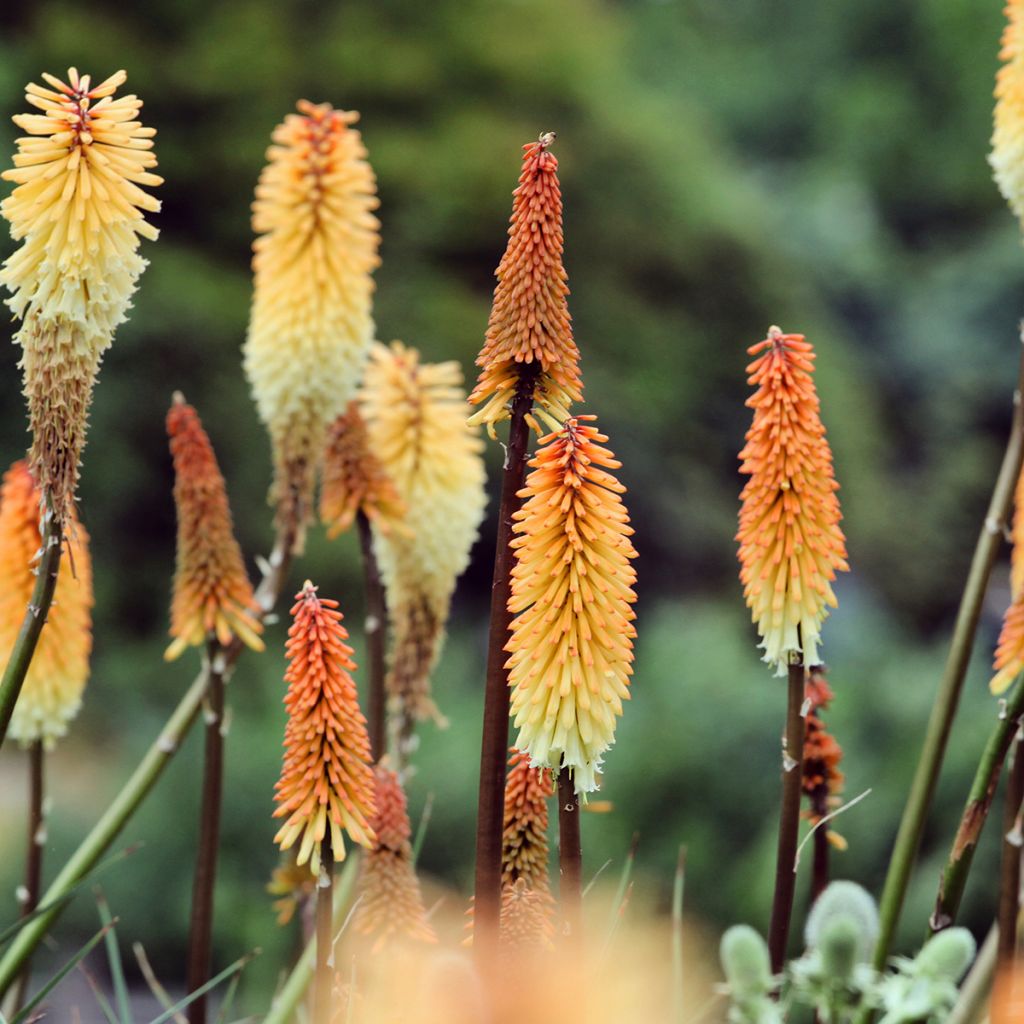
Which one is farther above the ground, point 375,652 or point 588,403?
point 588,403

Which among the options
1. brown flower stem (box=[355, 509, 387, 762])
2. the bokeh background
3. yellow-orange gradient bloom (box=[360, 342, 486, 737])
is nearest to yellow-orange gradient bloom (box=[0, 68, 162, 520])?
brown flower stem (box=[355, 509, 387, 762])

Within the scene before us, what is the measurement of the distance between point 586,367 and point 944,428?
18.2 ft

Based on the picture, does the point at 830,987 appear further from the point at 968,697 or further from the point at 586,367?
the point at 586,367

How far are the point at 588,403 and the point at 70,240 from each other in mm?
10661

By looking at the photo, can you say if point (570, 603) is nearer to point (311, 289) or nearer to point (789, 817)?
point (789, 817)

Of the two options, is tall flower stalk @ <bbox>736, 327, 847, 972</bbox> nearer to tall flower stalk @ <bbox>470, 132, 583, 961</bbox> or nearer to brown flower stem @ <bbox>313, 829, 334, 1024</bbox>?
tall flower stalk @ <bbox>470, 132, 583, 961</bbox>

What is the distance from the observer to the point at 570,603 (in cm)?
221

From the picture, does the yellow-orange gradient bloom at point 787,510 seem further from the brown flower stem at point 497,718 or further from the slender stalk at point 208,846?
the slender stalk at point 208,846

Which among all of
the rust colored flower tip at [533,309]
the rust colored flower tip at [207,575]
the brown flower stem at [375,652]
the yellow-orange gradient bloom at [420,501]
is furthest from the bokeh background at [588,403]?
the rust colored flower tip at [533,309]

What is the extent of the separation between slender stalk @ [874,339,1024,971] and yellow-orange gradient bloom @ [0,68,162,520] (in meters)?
1.64

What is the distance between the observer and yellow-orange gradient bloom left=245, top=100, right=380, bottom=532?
3.74 m

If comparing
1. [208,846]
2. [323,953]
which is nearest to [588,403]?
[208,846]

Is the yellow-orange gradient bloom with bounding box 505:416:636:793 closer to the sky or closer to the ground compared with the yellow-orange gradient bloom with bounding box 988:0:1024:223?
closer to the ground

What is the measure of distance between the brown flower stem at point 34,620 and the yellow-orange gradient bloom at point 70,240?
2.9 inches
